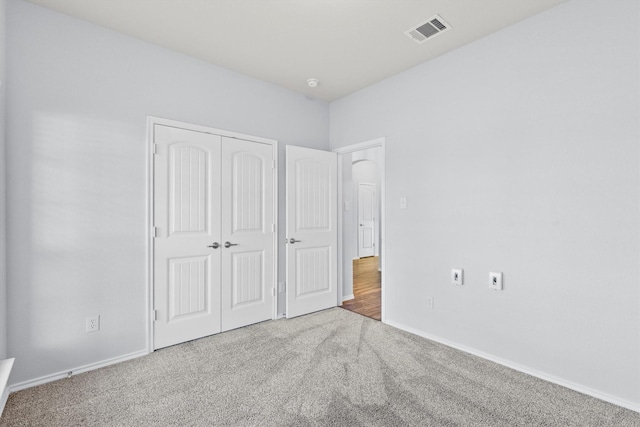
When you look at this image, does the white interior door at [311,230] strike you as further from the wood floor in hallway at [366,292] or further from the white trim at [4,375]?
the white trim at [4,375]

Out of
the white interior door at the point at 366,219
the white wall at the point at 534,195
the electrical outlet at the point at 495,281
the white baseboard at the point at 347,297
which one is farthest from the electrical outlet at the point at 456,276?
the white interior door at the point at 366,219

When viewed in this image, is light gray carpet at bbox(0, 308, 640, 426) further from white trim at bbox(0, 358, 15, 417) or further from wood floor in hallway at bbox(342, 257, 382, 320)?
wood floor in hallway at bbox(342, 257, 382, 320)

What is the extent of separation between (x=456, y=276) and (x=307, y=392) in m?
1.67

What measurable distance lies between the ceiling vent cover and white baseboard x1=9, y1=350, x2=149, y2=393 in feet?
11.8

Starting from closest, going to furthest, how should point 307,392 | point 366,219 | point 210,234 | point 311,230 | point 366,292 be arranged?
point 307,392
point 210,234
point 311,230
point 366,292
point 366,219

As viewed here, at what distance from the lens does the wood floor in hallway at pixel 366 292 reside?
3.87 meters

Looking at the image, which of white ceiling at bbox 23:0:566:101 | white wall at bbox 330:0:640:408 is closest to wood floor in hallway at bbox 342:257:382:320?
white wall at bbox 330:0:640:408

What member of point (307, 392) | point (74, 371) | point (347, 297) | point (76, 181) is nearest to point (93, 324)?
point (74, 371)

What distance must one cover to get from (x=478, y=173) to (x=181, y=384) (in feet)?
9.55

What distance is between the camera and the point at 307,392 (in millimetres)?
2064

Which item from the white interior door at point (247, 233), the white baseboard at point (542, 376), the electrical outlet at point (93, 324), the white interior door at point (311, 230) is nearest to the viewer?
A: the white baseboard at point (542, 376)

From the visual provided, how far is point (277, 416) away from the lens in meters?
1.82

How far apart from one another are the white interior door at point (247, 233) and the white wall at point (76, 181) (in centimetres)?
72

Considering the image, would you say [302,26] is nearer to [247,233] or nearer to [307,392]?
[247,233]
